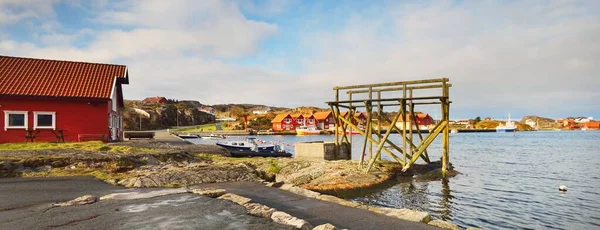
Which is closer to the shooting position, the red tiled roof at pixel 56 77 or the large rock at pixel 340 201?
the large rock at pixel 340 201

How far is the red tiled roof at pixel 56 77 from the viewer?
88.4ft

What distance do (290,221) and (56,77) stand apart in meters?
28.8

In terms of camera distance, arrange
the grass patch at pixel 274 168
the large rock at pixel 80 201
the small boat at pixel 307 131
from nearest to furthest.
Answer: the large rock at pixel 80 201
the grass patch at pixel 274 168
the small boat at pixel 307 131

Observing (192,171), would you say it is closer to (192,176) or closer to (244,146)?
(192,176)

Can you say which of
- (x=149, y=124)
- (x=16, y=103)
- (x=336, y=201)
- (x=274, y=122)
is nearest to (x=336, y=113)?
(x=336, y=201)

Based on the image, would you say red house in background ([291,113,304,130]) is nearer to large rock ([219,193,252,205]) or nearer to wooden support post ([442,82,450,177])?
wooden support post ([442,82,450,177])

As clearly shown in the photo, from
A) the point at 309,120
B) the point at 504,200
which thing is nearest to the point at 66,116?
the point at 504,200

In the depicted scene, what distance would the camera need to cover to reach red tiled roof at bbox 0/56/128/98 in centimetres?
2695

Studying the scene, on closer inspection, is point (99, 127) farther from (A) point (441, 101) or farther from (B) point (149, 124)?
(B) point (149, 124)

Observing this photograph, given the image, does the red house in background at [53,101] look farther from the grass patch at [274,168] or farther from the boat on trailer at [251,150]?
the grass patch at [274,168]

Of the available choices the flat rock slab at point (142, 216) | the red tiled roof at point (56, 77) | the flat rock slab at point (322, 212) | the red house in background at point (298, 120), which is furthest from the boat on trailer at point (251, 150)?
the red house in background at point (298, 120)

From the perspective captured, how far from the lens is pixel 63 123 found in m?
27.2

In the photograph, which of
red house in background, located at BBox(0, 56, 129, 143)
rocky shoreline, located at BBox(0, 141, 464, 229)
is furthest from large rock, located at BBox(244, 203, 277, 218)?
red house in background, located at BBox(0, 56, 129, 143)

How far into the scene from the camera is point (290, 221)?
26.2 feet
